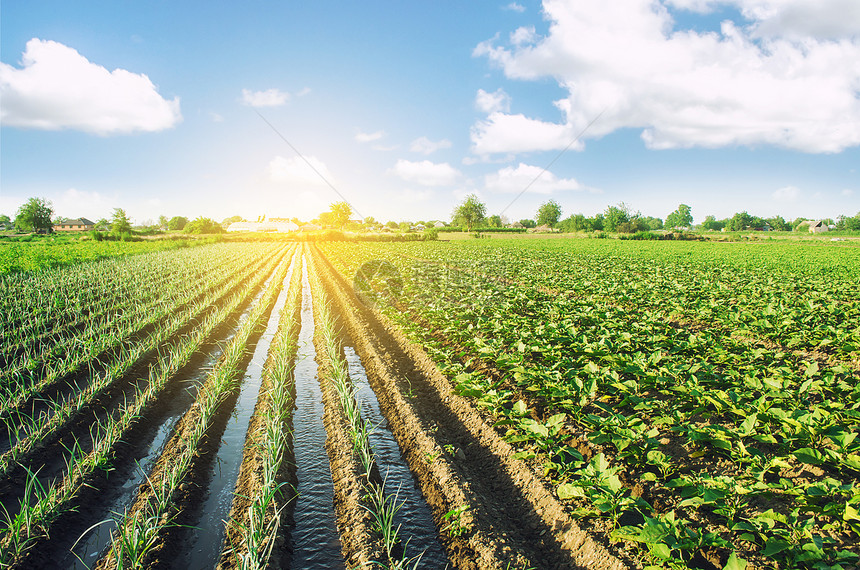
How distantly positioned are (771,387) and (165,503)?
6079 millimetres

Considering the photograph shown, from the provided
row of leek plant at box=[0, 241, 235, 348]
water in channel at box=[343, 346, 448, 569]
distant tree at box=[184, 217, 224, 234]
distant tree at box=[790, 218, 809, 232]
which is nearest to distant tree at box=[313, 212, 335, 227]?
distant tree at box=[184, 217, 224, 234]

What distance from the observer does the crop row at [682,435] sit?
2760 mm

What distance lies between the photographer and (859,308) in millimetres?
9656

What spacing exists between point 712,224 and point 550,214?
234 feet

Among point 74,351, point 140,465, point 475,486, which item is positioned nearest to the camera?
point 475,486

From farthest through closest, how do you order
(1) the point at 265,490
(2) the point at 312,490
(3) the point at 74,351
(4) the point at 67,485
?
(3) the point at 74,351 < (2) the point at 312,490 < (4) the point at 67,485 < (1) the point at 265,490

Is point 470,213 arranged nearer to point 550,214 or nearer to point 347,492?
point 550,214

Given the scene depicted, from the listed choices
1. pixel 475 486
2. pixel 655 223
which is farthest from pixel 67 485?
pixel 655 223

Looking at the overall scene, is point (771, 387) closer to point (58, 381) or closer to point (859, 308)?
point (859, 308)

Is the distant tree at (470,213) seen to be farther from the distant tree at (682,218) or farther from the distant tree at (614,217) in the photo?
the distant tree at (682,218)

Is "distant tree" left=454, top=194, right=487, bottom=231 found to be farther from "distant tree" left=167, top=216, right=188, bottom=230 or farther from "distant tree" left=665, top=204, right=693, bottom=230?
"distant tree" left=665, top=204, right=693, bottom=230

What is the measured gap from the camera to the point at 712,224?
13562 cm

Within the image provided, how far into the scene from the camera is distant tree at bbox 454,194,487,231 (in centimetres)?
7856

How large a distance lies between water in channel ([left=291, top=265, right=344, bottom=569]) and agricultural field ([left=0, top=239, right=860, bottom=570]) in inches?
0.7
